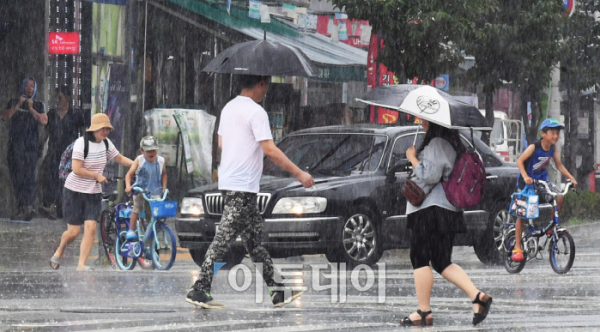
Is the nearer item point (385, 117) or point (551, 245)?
point (551, 245)

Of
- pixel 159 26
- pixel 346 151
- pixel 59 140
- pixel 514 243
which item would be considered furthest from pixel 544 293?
pixel 159 26

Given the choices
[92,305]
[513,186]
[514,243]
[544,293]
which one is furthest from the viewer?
[513,186]

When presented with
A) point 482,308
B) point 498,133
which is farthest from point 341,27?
point 482,308

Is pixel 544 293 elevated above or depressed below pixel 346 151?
below

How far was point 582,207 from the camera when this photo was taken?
24.5 meters

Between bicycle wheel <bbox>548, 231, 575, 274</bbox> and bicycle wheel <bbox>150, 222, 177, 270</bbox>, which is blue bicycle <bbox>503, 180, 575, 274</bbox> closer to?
bicycle wheel <bbox>548, 231, 575, 274</bbox>

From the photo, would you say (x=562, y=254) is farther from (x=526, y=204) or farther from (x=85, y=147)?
(x=85, y=147)

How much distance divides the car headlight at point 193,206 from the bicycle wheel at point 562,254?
3691mm

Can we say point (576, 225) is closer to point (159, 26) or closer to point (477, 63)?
point (477, 63)

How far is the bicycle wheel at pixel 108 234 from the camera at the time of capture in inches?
582

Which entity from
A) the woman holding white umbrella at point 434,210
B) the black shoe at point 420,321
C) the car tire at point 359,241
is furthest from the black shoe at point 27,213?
the black shoe at point 420,321

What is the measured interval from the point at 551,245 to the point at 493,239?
141 centimetres

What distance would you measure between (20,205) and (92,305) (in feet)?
35.7

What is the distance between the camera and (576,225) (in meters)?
23.1
